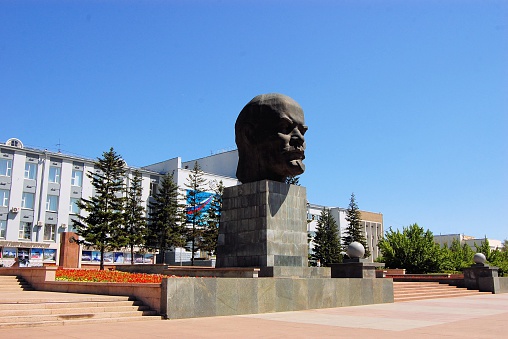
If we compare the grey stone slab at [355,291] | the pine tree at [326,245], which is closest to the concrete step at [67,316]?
the grey stone slab at [355,291]

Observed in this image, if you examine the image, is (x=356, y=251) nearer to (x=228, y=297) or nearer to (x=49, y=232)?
(x=228, y=297)

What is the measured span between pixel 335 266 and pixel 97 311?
9829 mm

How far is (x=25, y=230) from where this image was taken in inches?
1524

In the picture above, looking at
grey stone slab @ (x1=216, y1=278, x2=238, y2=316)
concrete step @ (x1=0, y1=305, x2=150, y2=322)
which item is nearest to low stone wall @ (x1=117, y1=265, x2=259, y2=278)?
grey stone slab @ (x1=216, y1=278, x2=238, y2=316)

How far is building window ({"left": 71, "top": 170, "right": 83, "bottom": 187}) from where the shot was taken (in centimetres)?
4262

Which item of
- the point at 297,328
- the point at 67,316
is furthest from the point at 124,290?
the point at 297,328

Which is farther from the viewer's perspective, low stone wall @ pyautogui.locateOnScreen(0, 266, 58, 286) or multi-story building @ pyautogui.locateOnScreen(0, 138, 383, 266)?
multi-story building @ pyautogui.locateOnScreen(0, 138, 383, 266)

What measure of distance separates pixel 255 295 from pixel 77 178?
1419 inches

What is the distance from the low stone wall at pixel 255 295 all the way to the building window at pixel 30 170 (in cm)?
3395

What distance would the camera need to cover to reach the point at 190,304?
9.54m

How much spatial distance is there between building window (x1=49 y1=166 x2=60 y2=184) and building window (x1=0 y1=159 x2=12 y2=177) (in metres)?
3.41

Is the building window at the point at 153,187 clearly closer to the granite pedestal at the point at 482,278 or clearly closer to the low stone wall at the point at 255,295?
the granite pedestal at the point at 482,278

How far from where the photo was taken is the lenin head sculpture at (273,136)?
15164 millimetres

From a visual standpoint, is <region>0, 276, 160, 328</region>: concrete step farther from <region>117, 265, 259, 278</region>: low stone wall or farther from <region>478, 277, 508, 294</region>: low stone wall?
<region>478, 277, 508, 294</region>: low stone wall
